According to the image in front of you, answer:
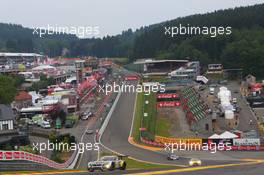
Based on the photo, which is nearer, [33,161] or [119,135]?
[33,161]

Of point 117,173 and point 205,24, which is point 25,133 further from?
point 205,24

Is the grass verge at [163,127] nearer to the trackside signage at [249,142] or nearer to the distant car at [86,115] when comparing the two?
the distant car at [86,115]

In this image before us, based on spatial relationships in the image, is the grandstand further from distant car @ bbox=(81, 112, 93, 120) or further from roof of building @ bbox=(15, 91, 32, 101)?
roof of building @ bbox=(15, 91, 32, 101)

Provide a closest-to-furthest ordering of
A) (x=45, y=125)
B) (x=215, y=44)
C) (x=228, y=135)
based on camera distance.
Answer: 1. (x=228, y=135)
2. (x=45, y=125)
3. (x=215, y=44)

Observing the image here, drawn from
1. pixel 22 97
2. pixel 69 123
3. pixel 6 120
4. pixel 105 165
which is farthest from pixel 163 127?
pixel 105 165

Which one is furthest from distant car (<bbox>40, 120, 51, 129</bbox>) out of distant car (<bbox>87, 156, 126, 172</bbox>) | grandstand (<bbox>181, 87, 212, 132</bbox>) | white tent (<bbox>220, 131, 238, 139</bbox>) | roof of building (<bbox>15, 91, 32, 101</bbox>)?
distant car (<bbox>87, 156, 126, 172</bbox>)

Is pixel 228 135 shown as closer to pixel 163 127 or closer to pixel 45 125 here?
pixel 163 127

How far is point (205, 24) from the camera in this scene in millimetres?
76375

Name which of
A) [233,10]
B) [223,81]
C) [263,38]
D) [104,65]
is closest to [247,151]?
[223,81]

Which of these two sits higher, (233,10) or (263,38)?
(233,10)

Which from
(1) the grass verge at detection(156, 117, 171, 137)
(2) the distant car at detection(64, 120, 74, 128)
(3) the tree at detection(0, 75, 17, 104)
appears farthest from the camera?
(3) the tree at detection(0, 75, 17, 104)

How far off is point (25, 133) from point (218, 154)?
1131 centimetres

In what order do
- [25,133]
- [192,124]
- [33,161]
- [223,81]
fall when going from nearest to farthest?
[33,161] → [25,133] → [192,124] → [223,81]

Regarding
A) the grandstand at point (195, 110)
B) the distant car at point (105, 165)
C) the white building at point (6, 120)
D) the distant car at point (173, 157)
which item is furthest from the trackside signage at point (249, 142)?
the distant car at point (105, 165)
